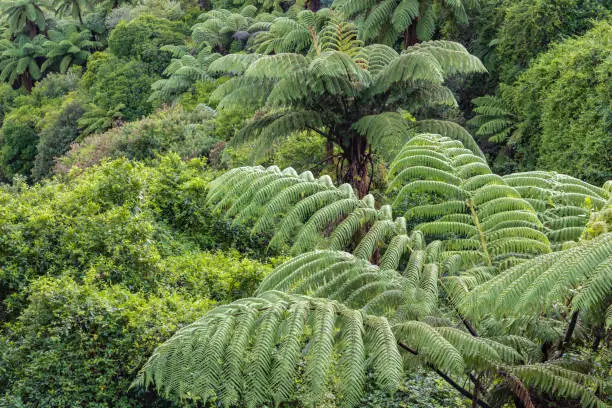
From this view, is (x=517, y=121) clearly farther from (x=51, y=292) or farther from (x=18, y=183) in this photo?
(x=51, y=292)

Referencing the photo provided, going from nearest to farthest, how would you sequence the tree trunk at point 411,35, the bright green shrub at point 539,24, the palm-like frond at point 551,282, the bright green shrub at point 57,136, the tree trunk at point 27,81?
the palm-like frond at point 551,282, the bright green shrub at point 539,24, the tree trunk at point 411,35, the bright green shrub at point 57,136, the tree trunk at point 27,81

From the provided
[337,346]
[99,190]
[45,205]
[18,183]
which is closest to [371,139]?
[99,190]

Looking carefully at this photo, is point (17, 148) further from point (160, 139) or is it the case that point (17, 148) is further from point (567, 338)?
point (567, 338)

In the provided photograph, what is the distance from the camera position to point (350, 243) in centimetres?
698

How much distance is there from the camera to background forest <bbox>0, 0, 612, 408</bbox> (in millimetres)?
3016

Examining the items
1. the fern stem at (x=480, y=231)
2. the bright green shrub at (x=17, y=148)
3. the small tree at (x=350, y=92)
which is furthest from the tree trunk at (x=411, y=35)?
the bright green shrub at (x=17, y=148)

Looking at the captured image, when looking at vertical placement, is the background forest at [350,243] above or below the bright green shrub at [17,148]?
above

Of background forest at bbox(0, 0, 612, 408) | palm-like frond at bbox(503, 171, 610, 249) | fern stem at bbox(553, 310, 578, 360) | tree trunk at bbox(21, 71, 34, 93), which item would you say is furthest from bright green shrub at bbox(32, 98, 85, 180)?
fern stem at bbox(553, 310, 578, 360)

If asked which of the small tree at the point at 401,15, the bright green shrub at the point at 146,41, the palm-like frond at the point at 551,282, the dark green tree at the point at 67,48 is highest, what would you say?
the palm-like frond at the point at 551,282

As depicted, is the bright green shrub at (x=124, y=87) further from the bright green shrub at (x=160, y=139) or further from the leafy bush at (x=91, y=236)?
the leafy bush at (x=91, y=236)

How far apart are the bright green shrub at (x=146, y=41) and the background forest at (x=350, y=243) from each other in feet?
31.3

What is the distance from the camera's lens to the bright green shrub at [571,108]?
9242mm

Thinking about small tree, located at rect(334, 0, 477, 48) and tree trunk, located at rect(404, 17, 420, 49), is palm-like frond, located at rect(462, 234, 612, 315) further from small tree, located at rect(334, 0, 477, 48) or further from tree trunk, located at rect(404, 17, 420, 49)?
tree trunk, located at rect(404, 17, 420, 49)

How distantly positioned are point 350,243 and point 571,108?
17.0ft
